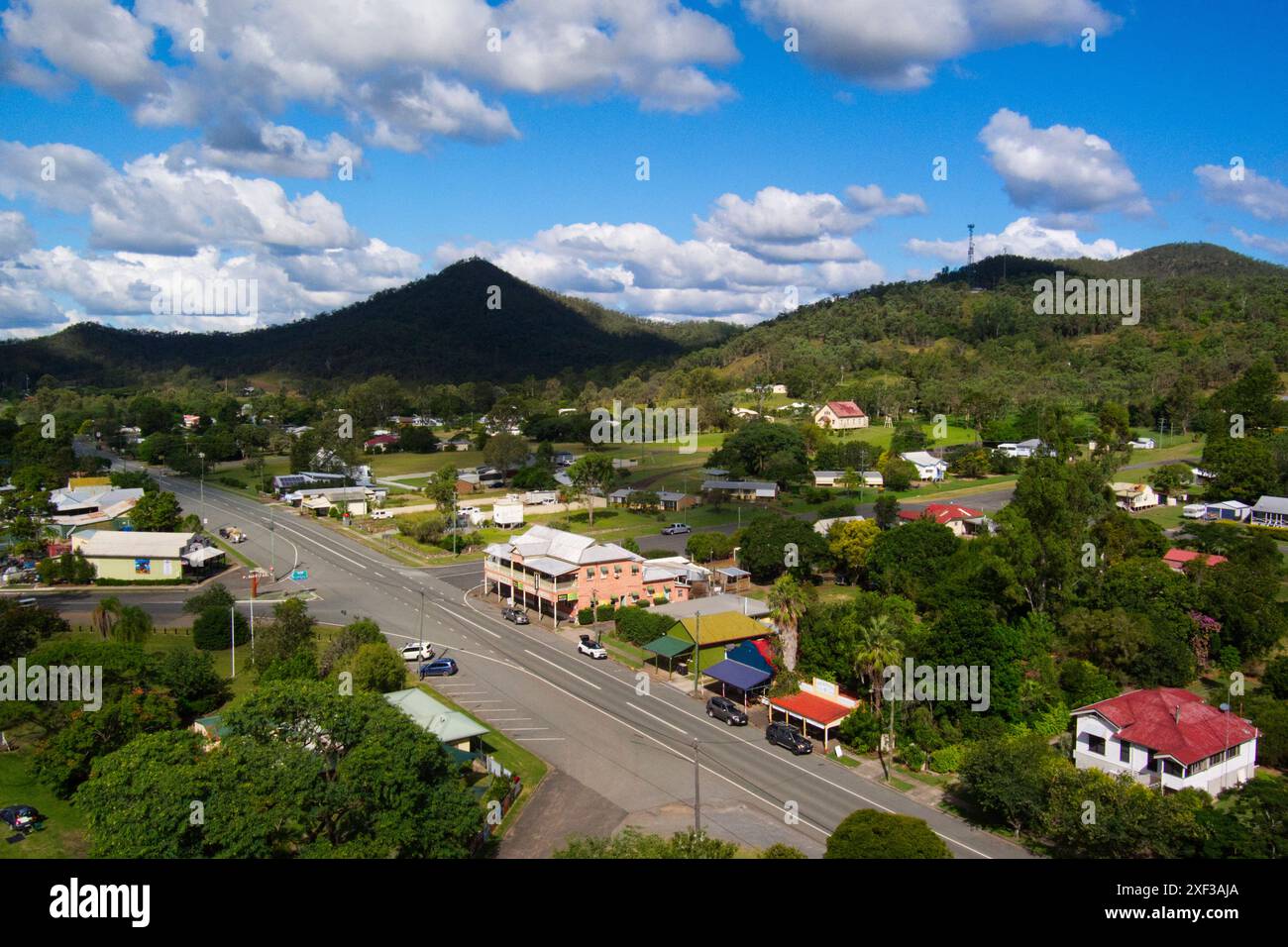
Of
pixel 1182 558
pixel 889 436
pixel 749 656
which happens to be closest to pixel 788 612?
pixel 749 656

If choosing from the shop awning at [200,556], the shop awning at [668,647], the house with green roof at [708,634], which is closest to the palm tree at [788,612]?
the house with green roof at [708,634]

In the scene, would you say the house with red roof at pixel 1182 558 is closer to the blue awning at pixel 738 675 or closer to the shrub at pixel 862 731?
the shrub at pixel 862 731

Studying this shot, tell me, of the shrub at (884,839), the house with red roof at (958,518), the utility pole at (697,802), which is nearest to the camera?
the shrub at (884,839)

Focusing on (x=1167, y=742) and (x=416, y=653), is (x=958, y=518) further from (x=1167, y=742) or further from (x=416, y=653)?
(x=416, y=653)

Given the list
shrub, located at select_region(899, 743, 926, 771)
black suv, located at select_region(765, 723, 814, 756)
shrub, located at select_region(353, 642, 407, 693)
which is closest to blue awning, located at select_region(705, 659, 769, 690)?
black suv, located at select_region(765, 723, 814, 756)

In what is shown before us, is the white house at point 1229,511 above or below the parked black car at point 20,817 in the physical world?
above
